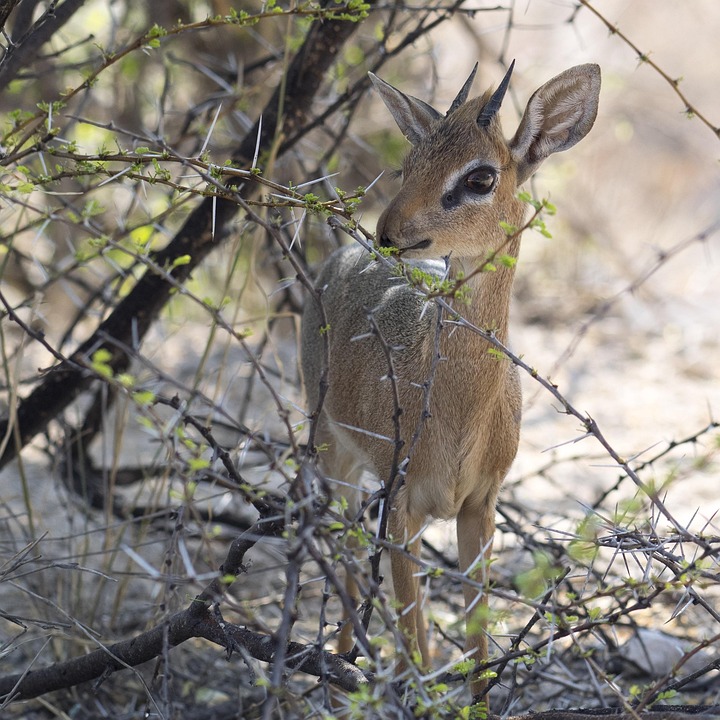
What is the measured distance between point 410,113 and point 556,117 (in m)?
0.56

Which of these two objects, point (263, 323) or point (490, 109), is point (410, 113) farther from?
point (263, 323)

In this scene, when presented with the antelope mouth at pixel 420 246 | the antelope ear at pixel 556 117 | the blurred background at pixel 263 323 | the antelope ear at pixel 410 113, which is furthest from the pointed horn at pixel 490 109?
the antelope mouth at pixel 420 246

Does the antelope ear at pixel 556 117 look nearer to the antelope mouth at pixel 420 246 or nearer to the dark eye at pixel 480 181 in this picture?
the dark eye at pixel 480 181

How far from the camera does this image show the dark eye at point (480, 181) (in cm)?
345

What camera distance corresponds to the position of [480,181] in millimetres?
3463

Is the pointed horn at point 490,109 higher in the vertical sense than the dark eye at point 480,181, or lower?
higher

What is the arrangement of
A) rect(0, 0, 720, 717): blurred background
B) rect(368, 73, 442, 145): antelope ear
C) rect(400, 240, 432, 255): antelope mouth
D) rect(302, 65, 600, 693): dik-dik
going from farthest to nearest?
rect(368, 73, 442, 145): antelope ear, rect(302, 65, 600, 693): dik-dik, rect(400, 240, 432, 255): antelope mouth, rect(0, 0, 720, 717): blurred background

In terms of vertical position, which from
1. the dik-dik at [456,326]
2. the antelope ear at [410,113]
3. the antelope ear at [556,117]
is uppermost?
the antelope ear at [410,113]

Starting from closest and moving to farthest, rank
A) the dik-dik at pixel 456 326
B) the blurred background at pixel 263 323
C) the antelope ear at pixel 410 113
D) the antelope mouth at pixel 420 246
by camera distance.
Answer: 1. the blurred background at pixel 263 323
2. the antelope mouth at pixel 420 246
3. the dik-dik at pixel 456 326
4. the antelope ear at pixel 410 113

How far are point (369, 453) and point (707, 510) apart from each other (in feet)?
9.58

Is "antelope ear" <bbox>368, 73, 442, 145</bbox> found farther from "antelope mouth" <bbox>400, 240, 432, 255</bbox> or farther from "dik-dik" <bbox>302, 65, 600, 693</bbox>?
"antelope mouth" <bbox>400, 240, 432, 255</bbox>

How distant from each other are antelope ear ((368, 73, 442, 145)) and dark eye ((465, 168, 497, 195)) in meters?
0.36

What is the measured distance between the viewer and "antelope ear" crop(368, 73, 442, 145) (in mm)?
3736

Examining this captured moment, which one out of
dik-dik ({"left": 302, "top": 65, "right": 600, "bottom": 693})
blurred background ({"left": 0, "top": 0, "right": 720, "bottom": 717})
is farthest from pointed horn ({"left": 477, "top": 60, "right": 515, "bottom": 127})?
blurred background ({"left": 0, "top": 0, "right": 720, "bottom": 717})
